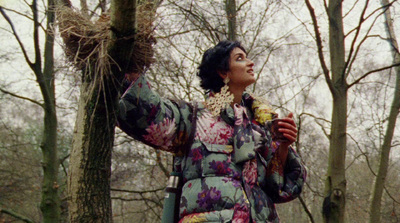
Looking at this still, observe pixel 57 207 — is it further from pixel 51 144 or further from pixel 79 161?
pixel 79 161

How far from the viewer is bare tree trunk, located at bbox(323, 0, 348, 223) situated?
4629mm

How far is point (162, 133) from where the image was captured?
2.19 metres

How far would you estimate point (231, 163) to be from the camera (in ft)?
7.43

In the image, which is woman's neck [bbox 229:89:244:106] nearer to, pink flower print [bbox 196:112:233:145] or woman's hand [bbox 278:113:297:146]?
pink flower print [bbox 196:112:233:145]

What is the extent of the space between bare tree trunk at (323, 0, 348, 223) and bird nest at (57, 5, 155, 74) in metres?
3.30

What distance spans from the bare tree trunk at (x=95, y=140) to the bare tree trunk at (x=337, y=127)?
10.8 feet

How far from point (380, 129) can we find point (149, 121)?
23.4 ft

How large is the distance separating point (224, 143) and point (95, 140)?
73 cm

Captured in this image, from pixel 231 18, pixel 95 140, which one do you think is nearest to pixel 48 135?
pixel 231 18

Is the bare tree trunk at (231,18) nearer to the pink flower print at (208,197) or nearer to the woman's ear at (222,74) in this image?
the woman's ear at (222,74)

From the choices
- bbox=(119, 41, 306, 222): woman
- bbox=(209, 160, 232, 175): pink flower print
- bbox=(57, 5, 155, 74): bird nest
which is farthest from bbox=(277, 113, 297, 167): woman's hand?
bbox=(57, 5, 155, 74): bird nest

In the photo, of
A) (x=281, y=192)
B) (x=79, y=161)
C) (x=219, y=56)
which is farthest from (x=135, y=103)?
(x=281, y=192)

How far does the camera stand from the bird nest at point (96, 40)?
70.2 inches

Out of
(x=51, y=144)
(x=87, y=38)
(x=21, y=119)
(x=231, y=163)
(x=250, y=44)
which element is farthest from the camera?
(x=21, y=119)
